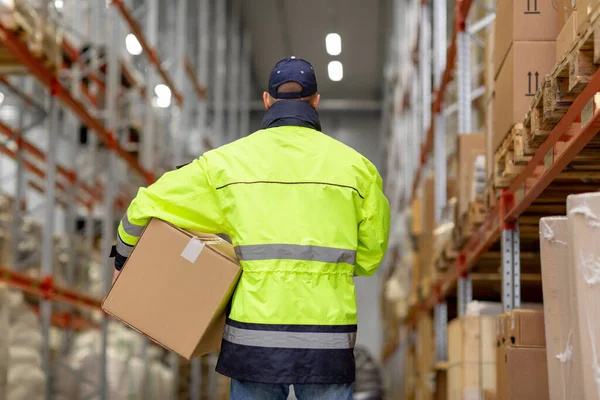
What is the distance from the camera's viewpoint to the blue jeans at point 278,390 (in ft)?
11.9

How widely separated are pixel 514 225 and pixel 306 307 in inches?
80.9

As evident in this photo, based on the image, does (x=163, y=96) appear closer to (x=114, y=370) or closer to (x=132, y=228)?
(x=114, y=370)

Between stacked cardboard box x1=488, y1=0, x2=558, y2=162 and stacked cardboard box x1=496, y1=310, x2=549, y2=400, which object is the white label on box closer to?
stacked cardboard box x1=496, y1=310, x2=549, y2=400

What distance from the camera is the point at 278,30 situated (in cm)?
2177

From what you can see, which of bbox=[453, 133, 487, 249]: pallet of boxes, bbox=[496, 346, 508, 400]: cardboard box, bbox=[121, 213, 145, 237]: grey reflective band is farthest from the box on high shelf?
bbox=[453, 133, 487, 249]: pallet of boxes

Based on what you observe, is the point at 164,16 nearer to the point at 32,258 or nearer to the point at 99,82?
the point at 99,82

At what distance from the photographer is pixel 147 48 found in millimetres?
13844

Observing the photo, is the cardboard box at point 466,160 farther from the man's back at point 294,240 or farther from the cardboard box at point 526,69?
the man's back at point 294,240

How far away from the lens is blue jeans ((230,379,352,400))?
11.9 ft

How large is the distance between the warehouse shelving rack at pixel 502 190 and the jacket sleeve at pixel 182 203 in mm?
1351

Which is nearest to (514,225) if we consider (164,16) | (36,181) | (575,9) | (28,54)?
(575,9)

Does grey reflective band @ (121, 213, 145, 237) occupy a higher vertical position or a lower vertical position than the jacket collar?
lower

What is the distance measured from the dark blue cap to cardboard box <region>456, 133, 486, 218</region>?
332 cm

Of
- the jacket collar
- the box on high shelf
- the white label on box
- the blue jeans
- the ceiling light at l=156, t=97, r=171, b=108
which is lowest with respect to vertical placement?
the blue jeans
